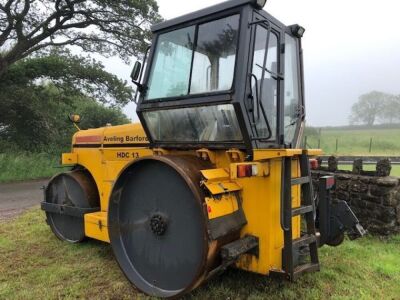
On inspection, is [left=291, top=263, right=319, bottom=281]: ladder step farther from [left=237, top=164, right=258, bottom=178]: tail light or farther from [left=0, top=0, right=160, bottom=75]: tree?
[left=0, top=0, right=160, bottom=75]: tree

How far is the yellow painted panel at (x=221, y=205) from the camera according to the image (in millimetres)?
3455

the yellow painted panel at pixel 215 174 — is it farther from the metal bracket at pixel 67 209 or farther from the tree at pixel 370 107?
the tree at pixel 370 107

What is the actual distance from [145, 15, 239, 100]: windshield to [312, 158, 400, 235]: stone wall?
3.36 metres

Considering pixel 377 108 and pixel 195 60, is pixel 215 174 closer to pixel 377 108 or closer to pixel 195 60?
pixel 195 60

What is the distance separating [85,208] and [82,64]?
12.4 m

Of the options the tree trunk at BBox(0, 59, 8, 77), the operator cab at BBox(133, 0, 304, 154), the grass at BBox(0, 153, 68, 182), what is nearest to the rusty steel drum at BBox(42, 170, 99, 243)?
the operator cab at BBox(133, 0, 304, 154)

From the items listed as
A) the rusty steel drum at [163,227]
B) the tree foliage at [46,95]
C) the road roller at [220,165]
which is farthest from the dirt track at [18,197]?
the road roller at [220,165]

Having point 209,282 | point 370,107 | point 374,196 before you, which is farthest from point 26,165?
point 370,107

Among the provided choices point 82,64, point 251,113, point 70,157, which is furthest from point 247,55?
point 82,64

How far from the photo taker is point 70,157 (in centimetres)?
597

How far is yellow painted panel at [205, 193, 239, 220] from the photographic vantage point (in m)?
3.46

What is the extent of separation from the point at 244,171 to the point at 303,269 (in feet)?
3.38

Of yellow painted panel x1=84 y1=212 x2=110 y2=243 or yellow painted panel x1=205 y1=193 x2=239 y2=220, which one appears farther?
yellow painted panel x1=84 y1=212 x2=110 y2=243

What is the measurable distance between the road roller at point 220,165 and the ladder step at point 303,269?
16mm
